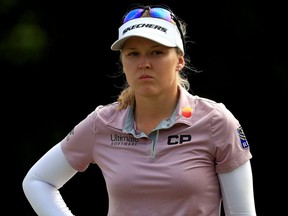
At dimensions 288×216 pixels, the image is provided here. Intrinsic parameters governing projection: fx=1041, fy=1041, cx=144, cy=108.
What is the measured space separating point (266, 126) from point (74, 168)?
3.01 meters

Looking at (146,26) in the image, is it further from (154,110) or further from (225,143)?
(225,143)

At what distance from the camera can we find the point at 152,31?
131 inches

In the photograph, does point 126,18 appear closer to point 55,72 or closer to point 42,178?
point 42,178

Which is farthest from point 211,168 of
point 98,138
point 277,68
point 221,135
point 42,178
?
point 277,68

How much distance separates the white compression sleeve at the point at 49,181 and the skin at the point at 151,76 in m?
0.35

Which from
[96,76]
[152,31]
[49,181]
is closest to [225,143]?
[152,31]

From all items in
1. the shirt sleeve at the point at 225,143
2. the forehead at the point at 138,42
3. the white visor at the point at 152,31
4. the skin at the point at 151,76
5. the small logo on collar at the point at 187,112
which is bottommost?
the shirt sleeve at the point at 225,143

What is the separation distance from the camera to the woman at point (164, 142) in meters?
3.25

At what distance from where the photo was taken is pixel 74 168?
3.59m

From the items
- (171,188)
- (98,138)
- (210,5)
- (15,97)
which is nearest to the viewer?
(171,188)

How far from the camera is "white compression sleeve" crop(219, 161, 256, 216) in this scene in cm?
332

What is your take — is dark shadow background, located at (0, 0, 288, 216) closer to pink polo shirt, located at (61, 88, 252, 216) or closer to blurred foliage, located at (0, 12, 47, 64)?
blurred foliage, located at (0, 12, 47, 64)

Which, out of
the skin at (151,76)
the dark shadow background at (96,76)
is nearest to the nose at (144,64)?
the skin at (151,76)

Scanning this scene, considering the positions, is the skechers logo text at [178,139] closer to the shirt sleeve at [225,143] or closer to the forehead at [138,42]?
the shirt sleeve at [225,143]
